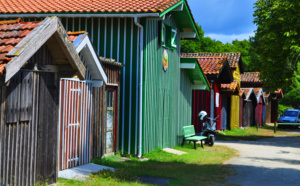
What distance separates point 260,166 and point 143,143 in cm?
384

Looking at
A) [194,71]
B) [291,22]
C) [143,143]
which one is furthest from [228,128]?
[143,143]

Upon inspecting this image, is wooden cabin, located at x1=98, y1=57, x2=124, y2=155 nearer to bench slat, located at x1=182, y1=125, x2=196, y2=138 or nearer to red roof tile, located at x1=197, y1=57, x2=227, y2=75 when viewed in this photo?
bench slat, located at x1=182, y1=125, x2=196, y2=138

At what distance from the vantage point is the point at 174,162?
14195 millimetres

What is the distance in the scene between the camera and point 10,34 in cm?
775

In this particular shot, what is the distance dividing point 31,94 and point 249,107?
34376 millimetres

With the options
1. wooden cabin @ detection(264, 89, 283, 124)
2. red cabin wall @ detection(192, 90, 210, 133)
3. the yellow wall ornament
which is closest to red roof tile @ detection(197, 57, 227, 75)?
red cabin wall @ detection(192, 90, 210, 133)

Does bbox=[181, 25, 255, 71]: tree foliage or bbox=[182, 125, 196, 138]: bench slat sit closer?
bbox=[182, 125, 196, 138]: bench slat

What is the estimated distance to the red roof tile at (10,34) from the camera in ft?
22.5

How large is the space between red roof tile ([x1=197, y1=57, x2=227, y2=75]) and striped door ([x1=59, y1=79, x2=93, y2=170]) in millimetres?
14236

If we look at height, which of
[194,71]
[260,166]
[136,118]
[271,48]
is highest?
[271,48]

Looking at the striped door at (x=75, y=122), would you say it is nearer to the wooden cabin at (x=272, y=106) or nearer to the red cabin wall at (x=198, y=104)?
the red cabin wall at (x=198, y=104)

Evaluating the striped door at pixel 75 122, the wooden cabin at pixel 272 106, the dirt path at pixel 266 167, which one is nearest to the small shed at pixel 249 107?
the wooden cabin at pixel 272 106

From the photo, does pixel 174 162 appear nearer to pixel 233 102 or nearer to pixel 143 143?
pixel 143 143

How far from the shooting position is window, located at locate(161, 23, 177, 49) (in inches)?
663
